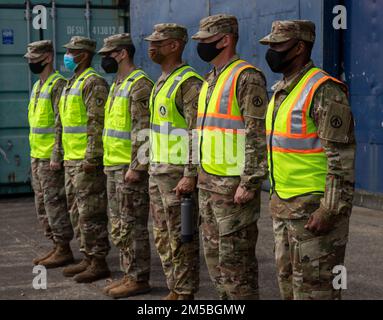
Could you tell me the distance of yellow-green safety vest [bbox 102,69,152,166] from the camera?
19.6ft

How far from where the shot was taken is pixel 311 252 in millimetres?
3895

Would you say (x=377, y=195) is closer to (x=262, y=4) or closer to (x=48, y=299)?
(x=262, y=4)

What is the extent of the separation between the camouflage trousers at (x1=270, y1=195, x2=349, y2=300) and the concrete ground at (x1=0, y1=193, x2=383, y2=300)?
76.1 inches

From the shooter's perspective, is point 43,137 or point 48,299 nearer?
point 48,299

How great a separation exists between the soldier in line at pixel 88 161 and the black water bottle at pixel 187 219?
153 centimetres

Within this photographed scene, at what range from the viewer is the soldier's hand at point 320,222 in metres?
3.80

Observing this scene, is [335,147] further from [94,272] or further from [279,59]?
[94,272]

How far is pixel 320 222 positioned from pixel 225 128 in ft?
3.58

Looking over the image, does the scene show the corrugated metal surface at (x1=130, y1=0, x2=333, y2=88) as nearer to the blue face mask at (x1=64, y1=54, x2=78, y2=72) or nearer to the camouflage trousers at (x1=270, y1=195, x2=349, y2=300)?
the blue face mask at (x1=64, y1=54, x2=78, y2=72)

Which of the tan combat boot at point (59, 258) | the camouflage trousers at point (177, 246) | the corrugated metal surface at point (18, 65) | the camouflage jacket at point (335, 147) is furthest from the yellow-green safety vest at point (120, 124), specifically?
the corrugated metal surface at point (18, 65)

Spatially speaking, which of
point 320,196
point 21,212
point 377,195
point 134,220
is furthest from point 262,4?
point 320,196

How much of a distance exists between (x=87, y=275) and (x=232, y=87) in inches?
105

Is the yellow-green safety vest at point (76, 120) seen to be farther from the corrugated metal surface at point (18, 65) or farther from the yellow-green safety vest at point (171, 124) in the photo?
the corrugated metal surface at point (18, 65)

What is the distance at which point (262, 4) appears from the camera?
1095cm
